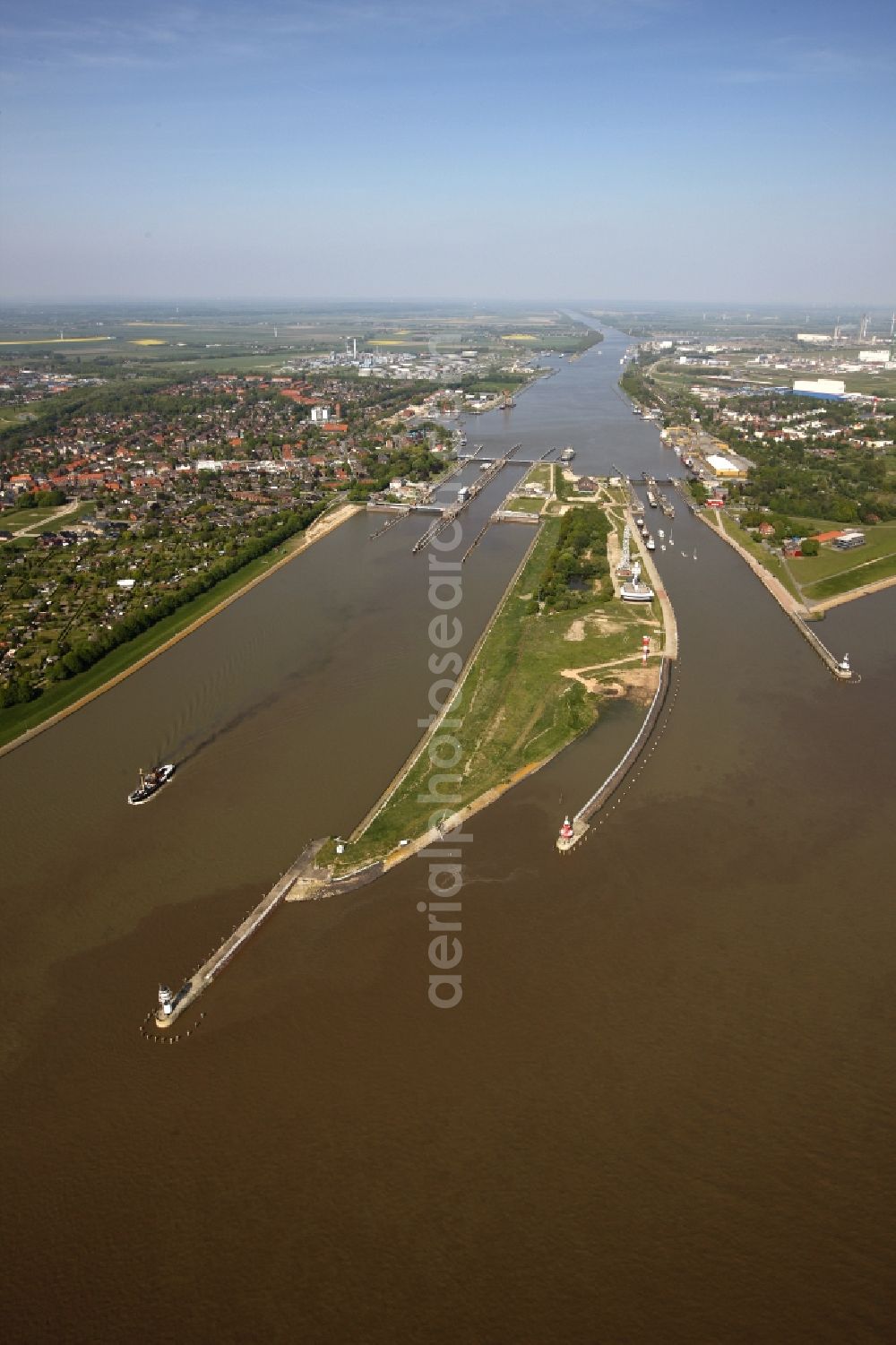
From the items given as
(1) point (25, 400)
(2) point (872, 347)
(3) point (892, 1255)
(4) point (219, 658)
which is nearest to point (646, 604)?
(4) point (219, 658)

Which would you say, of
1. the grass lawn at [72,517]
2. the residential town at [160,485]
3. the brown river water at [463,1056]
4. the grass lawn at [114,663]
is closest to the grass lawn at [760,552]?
the brown river water at [463,1056]

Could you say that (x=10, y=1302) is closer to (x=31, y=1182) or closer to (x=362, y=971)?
(x=31, y=1182)

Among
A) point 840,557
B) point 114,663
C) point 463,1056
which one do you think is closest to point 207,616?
point 114,663

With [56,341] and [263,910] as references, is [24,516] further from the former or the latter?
[56,341]

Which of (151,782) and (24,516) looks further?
(24,516)

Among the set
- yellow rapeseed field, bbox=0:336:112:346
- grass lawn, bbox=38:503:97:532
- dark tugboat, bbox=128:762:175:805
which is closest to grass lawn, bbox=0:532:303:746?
dark tugboat, bbox=128:762:175:805

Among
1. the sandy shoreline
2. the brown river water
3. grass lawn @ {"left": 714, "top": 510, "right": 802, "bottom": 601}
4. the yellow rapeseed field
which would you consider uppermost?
the yellow rapeseed field

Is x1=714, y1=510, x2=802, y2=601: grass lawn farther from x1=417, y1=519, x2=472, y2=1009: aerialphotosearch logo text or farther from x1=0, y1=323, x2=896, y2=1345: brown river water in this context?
x1=417, y1=519, x2=472, y2=1009: aerialphotosearch logo text
